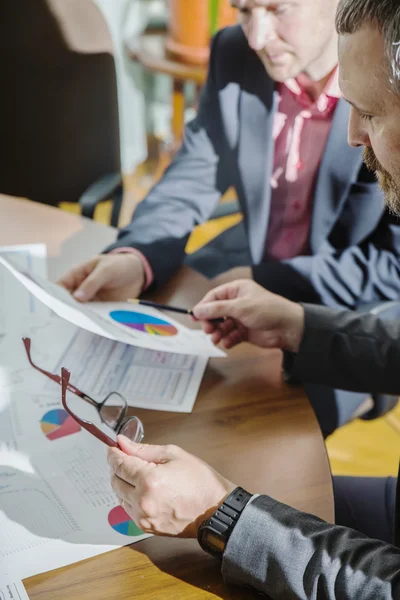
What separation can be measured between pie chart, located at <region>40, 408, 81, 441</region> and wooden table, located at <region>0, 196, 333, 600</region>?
10 centimetres

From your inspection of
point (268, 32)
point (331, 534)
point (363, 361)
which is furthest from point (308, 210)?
point (331, 534)

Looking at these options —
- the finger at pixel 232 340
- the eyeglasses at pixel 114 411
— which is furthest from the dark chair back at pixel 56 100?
the eyeglasses at pixel 114 411

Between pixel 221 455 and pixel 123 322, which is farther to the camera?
pixel 123 322

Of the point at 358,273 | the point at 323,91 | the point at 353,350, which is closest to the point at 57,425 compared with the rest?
the point at 353,350

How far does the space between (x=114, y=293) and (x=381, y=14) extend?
668mm

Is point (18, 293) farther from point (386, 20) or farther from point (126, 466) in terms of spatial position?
point (386, 20)

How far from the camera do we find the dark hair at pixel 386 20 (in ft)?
2.33

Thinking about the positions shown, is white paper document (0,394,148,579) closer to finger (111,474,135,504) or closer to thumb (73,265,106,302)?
finger (111,474,135,504)

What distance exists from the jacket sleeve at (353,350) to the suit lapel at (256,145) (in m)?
0.48

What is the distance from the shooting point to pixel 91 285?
1.16 m

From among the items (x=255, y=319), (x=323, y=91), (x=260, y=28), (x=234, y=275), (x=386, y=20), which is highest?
(x=386, y=20)

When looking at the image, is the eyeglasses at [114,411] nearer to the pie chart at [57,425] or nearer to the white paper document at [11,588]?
the pie chart at [57,425]

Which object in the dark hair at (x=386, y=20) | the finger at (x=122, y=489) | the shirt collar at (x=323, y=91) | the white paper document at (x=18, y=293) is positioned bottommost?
the white paper document at (x=18, y=293)

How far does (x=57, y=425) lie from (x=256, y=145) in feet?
2.70
